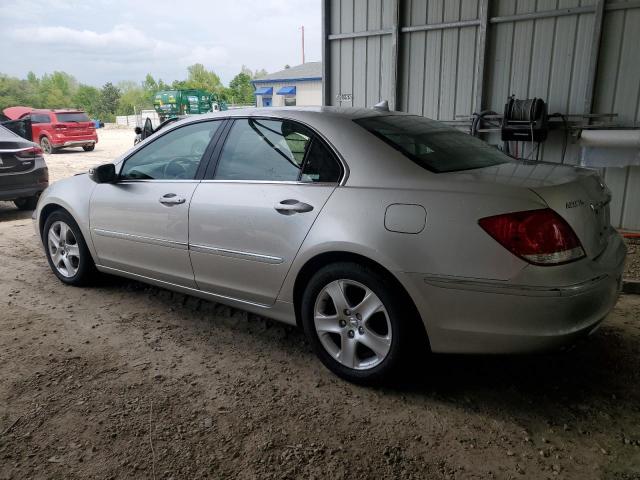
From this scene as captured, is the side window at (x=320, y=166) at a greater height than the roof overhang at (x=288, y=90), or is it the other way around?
the roof overhang at (x=288, y=90)

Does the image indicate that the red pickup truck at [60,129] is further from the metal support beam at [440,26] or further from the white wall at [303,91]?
the white wall at [303,91]

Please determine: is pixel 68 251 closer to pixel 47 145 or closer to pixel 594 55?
pixel 594 55

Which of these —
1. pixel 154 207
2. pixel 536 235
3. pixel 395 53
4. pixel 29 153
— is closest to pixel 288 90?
pixel 395 53

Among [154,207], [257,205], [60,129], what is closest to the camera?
[257,205]

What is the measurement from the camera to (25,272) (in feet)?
15.8

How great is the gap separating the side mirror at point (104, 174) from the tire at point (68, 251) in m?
0.63

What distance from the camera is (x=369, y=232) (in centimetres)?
245

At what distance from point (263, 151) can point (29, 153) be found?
20.1 feet

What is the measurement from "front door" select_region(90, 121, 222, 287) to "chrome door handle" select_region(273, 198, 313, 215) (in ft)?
2.56

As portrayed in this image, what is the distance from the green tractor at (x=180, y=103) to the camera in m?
36.0

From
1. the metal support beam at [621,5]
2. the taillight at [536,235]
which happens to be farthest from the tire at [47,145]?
the taillight at [536,235]

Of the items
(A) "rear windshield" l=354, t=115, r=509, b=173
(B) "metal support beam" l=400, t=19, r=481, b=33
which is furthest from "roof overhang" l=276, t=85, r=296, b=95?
(A) "rear windshield" l=354, t=115, r=509, b=173

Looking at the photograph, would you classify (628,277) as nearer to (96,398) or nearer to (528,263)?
(528,263)

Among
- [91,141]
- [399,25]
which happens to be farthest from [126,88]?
[399,25]
